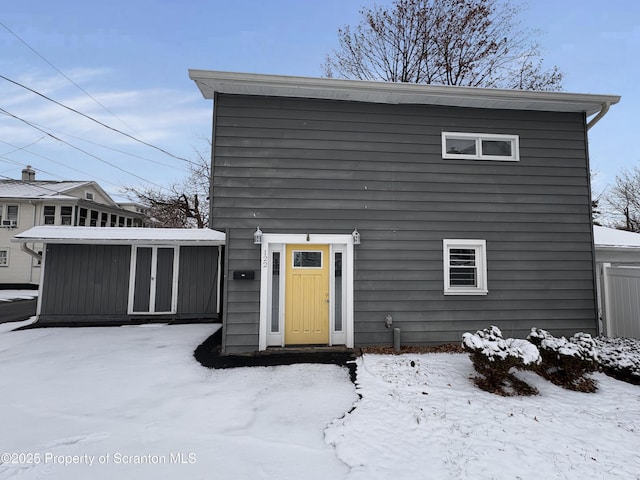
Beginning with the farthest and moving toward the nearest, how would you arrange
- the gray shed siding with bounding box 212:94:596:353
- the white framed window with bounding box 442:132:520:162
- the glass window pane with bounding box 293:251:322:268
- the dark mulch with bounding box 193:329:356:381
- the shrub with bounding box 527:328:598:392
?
the white framed window with bounding box 442:132:520:162 → the glass window pane with bounding box 293:251:322:268 → the gray shed siding with bounding box 212:94:596:353 → the dark mulch with bounding box 193:329:356:381 → the shrub with bounding box 527:328:598:392

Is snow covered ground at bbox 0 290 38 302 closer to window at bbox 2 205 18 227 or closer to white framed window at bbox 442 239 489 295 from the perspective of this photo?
window at bbox 2 205 18 227

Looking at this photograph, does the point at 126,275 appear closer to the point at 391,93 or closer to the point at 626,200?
the point at 391,93

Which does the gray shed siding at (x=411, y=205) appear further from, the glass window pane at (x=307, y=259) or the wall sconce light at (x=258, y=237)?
the glass window pane at (x=307, y=259)

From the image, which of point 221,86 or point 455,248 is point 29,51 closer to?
point 221,86

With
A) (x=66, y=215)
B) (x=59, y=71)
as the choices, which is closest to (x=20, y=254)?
(x=66, y=215)

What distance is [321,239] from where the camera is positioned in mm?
5312

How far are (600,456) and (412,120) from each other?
201 inches

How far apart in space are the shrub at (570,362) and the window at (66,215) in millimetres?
19636

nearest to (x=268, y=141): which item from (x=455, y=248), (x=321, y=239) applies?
(x=321, y=239)

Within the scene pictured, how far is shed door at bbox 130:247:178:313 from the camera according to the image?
8.04 meters

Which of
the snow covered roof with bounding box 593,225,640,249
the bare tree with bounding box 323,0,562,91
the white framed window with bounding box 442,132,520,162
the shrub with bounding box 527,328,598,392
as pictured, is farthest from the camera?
the bare tree with bounding box 323,0,562,91

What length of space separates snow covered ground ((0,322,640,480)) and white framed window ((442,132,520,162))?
12.2 feet

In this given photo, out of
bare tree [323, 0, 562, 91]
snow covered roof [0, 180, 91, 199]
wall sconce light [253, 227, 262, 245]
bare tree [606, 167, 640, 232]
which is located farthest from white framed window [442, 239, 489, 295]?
bare tree [606, 167, 640, 232]

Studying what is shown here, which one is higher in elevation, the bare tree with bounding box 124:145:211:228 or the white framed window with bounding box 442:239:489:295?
the bare tree with bounding box 124:145:211:228
